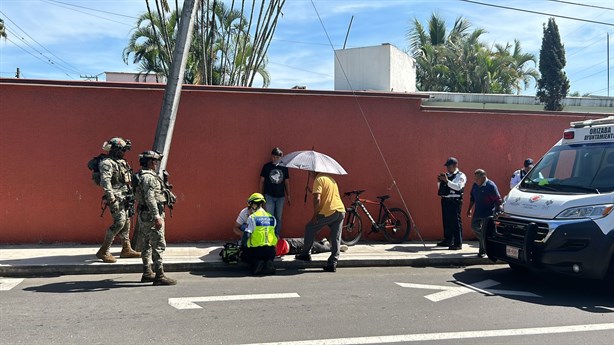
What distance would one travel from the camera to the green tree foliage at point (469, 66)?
25.5m

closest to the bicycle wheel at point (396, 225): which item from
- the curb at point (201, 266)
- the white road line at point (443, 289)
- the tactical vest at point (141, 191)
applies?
the curb at point (201, 266)

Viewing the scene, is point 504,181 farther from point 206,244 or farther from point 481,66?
point 481,66

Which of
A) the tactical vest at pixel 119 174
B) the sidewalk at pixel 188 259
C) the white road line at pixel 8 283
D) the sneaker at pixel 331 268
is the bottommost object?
the white road line at pixel 8 283

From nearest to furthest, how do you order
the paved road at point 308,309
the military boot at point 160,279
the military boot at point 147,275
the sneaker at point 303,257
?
the paved road at point 308,309
the military boot at point 160,279
the military boot at point 147,275
the sneaker at point 303,257

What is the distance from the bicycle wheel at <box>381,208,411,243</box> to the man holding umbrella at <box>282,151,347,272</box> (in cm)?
232

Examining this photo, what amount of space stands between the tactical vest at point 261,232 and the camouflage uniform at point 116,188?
6.55 ft

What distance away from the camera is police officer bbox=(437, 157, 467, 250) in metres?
9.60

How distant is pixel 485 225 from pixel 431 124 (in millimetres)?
3210

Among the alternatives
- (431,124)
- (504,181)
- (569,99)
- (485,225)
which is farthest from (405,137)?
(569,99)

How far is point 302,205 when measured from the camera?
10148 mm

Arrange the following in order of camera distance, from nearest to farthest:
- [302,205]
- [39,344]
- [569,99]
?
[39,344], [302,205], [569,99]

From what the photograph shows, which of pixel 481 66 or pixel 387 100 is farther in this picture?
pixel 481 66

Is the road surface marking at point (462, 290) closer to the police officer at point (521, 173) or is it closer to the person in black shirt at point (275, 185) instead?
the person in black shirt at point (275, 185)

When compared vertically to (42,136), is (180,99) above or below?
above
